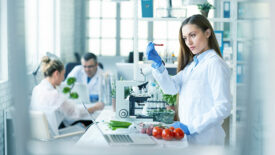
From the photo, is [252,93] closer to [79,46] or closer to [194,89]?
[194,89]

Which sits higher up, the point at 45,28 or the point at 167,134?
the point at 45,28

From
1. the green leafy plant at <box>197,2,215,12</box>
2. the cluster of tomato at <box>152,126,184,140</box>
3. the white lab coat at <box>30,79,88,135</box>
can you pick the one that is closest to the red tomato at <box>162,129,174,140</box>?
the cluster of tomato at <box>152,126,184,140</box>

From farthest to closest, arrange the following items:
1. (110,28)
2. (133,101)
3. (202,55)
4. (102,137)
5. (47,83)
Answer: (110,28), (47,83), (133,101), (202,55), (102,137)

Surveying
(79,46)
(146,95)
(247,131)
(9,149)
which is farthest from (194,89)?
(79,46)

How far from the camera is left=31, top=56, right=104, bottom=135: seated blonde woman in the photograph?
304 cm

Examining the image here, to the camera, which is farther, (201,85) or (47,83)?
(47,83)

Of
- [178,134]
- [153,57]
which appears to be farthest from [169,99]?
[178,134]

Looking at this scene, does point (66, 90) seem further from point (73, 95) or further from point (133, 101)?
point (133, 101)

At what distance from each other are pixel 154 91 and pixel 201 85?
1.90 ft

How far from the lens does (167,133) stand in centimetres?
185

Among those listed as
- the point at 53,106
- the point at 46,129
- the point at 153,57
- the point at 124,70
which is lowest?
the point at 46,129

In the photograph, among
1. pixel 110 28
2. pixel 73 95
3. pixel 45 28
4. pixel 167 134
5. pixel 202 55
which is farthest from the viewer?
pixel 110 28

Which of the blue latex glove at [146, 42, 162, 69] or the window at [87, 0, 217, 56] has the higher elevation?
the window at [87, 0, 217, 56]

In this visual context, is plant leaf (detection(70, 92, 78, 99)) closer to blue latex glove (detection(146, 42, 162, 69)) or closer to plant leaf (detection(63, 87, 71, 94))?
plant leaf (detection(63, 87, 71, 94))
